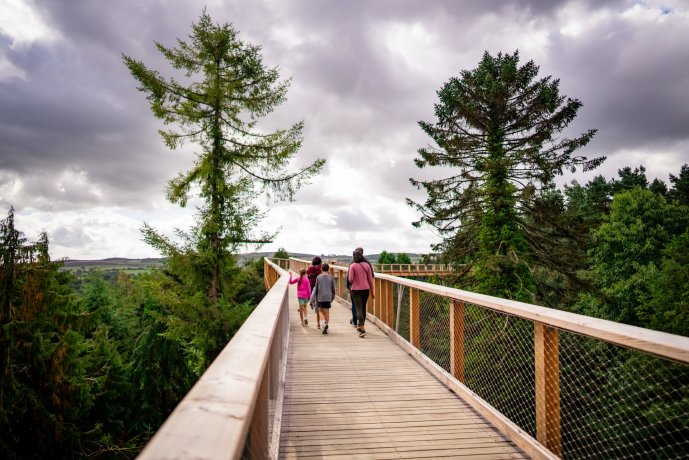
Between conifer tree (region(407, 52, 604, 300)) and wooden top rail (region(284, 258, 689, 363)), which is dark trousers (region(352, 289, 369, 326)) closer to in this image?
wooden top rail (region(284, 258, 689, 363))

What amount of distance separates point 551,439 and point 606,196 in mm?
55068

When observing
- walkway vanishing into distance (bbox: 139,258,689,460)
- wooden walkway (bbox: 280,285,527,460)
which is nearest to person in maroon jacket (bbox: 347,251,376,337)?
walkway vanishing into distance (bbox: 139,258,689,460)

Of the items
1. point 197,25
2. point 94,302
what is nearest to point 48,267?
point 197,25

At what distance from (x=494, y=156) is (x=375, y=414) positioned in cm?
1605

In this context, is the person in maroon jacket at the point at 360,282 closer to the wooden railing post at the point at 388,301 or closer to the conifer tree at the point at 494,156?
the wooden railing post at the point at 388,301

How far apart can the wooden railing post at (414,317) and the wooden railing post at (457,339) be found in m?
1.48

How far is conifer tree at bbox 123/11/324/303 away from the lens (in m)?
14.6

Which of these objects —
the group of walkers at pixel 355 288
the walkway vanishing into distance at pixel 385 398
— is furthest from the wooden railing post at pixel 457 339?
the group of walkers at pixel 355 288

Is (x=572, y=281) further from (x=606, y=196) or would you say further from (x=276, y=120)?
(x=606, y=196)

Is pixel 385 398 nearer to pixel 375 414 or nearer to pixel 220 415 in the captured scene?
pixel 375 414

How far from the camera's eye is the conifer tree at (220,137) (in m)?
14.6

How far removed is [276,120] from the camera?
16.5 metres

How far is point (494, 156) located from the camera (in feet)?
59.1

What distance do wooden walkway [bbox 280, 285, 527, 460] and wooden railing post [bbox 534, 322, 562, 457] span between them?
29cm
